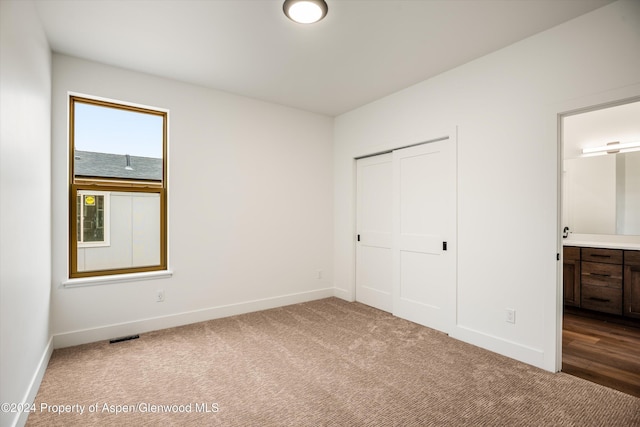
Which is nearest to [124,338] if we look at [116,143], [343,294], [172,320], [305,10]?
[172,320]

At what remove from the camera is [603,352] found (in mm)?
2877

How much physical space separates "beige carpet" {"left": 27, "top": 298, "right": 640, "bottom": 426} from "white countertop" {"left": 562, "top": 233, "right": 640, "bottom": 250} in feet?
7.43

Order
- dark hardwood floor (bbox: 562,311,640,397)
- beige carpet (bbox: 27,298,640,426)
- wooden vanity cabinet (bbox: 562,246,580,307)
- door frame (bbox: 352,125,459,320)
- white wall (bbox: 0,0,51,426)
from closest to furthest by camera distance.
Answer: white wall (bbox: 0,0,51,426), beige carpet (bbox: 27,298,640,426), dark hardwood floor (bbox: 562,311,640,397), door frame (bbox: 352,125,459,320), wooden vanity cabinet (bbox: 562,246,580,307)

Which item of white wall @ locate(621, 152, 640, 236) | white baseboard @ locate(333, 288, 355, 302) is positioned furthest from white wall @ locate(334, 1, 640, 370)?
white wall @ locate(621, 152, 640, 236)

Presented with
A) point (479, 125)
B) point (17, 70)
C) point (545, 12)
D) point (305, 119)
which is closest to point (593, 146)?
point (479, 125)

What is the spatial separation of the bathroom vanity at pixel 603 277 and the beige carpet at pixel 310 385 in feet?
6.94

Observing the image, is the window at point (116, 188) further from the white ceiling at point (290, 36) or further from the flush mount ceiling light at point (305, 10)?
the flush mount ceiling light at point (305, 10)

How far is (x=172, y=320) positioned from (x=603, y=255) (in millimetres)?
5207

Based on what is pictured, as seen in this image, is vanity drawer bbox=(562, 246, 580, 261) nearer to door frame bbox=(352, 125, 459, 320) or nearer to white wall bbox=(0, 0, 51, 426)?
door frame bbox=(352, 125, 459, 320)

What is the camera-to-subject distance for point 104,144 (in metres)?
3.24

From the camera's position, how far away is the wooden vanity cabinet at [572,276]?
4.08 m

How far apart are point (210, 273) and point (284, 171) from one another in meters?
1.67

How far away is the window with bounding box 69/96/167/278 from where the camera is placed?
3098mm

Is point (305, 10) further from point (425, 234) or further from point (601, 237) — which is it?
point (601, 237)
